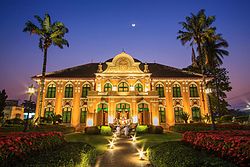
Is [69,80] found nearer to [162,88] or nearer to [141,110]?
[141,110]

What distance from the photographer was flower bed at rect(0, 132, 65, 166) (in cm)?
421

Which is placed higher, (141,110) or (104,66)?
(104,66)

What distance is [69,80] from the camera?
28.2 metres

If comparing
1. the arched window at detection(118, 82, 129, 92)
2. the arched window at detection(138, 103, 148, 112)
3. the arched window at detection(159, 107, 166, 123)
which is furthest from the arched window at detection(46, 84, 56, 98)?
the arched window at detection(159, 107, 166, 123)

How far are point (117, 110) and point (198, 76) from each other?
53.6ft

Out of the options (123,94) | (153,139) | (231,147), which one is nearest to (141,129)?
(153,139)

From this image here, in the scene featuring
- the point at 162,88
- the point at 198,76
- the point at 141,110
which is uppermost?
the point at 198,76

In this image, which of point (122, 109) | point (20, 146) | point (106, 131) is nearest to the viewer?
point (20, 146)

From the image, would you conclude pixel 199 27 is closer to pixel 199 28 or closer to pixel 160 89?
pixel 199 28

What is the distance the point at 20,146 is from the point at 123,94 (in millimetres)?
20526

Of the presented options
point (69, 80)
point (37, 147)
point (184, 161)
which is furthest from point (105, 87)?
point (184, 161)

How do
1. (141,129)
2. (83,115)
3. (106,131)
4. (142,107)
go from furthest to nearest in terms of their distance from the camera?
(83,115), (142,107), (141,129), (106,131)

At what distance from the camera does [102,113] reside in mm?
25234

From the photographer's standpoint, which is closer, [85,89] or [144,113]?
[144,113]
